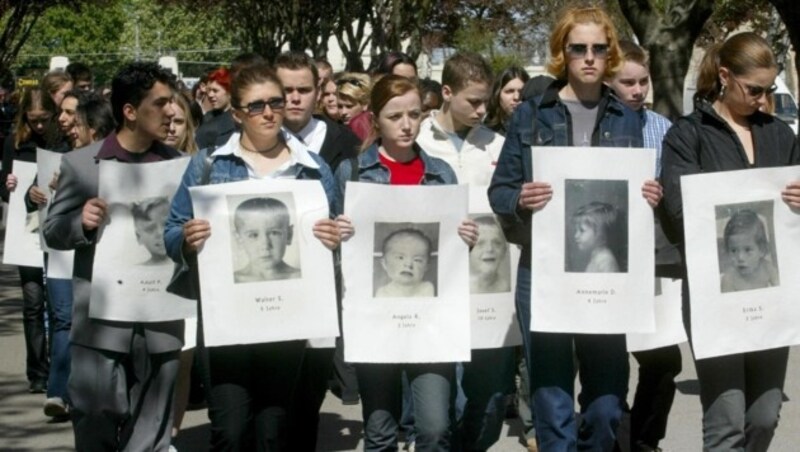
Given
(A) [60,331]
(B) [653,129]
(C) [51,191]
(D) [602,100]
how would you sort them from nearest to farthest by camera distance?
(D) [602,100]
(B) [653,129]
(C) [51,191]
(A) [60,331]

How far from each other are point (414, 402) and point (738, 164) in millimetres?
1486

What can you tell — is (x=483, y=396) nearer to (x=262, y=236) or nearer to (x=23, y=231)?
(x=262, y=236)

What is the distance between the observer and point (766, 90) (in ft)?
19.2

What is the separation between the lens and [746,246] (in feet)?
18.7

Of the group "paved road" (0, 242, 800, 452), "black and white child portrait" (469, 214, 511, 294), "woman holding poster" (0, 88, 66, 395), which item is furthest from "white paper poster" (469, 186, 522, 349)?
"woman holding poster" (0, 88, 66, 395)

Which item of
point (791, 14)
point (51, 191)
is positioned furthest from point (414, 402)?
point (791, 14)

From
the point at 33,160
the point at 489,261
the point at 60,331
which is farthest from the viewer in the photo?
the point at 33,160

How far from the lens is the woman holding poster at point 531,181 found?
5.83m

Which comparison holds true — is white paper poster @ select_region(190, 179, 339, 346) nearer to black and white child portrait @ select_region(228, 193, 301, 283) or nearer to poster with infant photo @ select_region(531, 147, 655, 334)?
black and white child portrait @ select_region(228, 193, 301, 283)

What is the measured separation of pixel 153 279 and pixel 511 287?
1548mm

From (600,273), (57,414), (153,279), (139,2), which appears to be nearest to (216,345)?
(153,279)

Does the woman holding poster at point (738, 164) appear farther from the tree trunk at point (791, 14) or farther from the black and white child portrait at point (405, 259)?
the tree trunk at point (791, 14)

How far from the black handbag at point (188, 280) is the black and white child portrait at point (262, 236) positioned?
0.22m

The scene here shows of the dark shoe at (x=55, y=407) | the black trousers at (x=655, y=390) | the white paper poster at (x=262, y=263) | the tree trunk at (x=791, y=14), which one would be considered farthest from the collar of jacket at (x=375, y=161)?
the tree trunk at (x=791, y=14)
